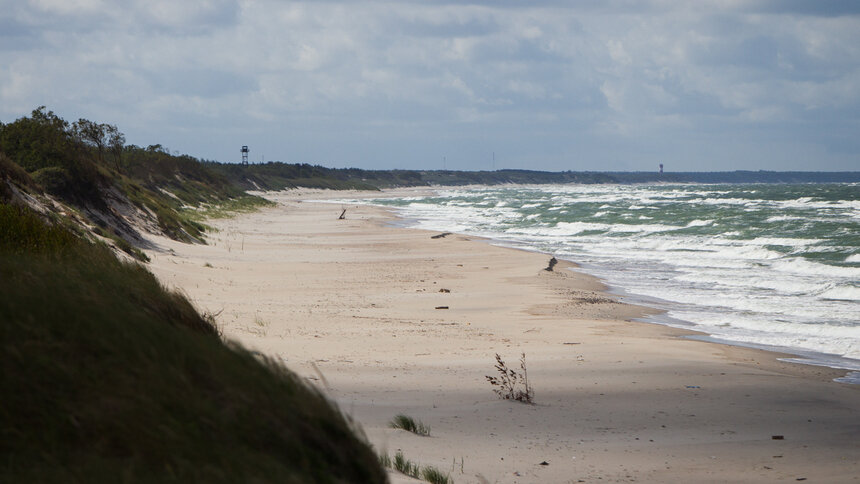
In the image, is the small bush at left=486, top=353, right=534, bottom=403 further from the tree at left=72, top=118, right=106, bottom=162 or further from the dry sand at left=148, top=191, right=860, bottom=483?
the tree at left=72, top=118, right=106, bottom=162

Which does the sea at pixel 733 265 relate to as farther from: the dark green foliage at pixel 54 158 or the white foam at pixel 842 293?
the dark green foliage at pixel 54 158

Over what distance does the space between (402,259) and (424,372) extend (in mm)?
17480

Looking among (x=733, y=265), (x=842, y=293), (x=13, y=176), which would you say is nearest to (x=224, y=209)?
(x=13, y=176)

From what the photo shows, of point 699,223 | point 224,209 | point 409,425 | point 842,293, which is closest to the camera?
point 409,425

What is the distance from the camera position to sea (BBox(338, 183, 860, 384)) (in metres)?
14.8

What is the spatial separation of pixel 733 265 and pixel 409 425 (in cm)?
2252

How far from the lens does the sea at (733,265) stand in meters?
14.8

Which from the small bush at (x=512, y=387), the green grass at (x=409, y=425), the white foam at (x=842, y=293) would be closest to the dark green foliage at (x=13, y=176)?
the small bush at (x=512, y=387)

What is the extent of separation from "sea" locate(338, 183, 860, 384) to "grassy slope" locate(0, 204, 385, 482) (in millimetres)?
9468

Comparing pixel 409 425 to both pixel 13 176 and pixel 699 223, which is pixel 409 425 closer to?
pixel 13 176

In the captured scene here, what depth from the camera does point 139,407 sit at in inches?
129

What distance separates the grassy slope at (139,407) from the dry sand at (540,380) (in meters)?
0.61

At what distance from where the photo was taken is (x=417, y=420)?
7547 millimetres

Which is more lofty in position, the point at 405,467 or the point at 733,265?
the point at 405,467
